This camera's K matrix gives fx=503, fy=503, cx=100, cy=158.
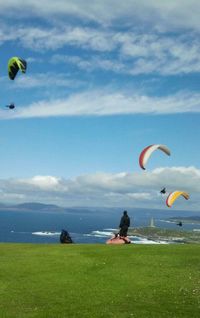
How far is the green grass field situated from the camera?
73.3ft

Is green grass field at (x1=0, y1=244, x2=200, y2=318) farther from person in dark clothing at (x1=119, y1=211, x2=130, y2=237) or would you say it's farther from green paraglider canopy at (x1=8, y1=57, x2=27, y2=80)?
green paraglider canopy at (x1=8, y1=57, x2=27, y2=80)

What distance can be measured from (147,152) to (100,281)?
579 inches

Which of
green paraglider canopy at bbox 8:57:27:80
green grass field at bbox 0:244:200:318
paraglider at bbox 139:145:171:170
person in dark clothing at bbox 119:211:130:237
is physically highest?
green paraglider canopy at bbox 8:57:27:80

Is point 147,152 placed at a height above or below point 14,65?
below

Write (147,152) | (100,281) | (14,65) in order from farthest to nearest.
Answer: (147,152), (14,65), (100,281)

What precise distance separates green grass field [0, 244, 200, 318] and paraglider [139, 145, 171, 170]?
6.58 meters

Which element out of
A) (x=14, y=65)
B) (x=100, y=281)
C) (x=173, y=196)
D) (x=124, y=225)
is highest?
(x=14, y=65)

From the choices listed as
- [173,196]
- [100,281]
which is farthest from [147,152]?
[100,281]

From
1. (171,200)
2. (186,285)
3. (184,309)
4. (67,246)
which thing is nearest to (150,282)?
(186,285)

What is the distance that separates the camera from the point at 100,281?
28.5 m

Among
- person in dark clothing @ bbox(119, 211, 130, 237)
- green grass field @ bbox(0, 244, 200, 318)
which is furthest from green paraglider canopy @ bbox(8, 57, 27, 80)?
person in dark clothing @ bbox(119, 211, 130, 237)

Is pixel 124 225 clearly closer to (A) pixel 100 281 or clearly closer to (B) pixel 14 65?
(A) pixel 100 281

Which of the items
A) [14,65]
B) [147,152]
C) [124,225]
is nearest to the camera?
[14,65]

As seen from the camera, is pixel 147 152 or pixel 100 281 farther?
pixel 147 152
